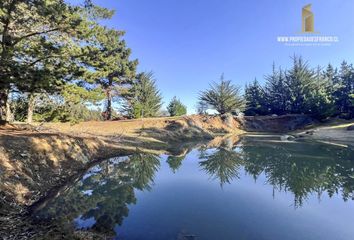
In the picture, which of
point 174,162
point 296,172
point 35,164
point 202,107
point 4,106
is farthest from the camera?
point 202,107

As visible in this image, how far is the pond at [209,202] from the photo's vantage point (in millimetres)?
5238

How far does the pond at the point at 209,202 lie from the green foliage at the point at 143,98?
20808 mm

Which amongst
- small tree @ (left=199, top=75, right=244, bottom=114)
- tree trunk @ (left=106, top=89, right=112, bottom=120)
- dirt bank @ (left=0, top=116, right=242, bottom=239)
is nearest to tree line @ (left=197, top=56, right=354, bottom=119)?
small tree @ (left=199, top=75, right=244, bottom=114)

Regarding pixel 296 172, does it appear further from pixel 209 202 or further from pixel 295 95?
pixel 295 95

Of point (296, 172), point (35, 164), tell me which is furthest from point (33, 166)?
point (296, 172)

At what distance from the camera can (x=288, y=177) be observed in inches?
410

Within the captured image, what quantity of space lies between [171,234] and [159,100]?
35372 mm

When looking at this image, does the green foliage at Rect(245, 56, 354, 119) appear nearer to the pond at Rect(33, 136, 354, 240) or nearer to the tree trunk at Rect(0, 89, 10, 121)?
the pond at Rect(33, 136, 354, 240)

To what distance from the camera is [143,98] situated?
35812 millimetres

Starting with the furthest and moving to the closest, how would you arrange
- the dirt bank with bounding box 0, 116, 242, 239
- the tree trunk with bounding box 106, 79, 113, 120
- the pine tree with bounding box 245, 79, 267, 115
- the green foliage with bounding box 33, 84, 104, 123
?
the pine tree with bounding box 245, 79, 267, 115 < the tree trunk with bounding box 106, 79, 113, 120 < the green foliage with bounding box 33, 84, 104, 123 < the dirt bank with bounding box 0, 116, 242, 239

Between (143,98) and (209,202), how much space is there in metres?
29.7

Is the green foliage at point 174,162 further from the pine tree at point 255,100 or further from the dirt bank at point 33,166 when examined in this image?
the pine tree at point 255,100

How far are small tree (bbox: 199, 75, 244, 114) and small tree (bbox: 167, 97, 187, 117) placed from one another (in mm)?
4768

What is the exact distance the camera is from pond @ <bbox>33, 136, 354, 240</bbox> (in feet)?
17.2
